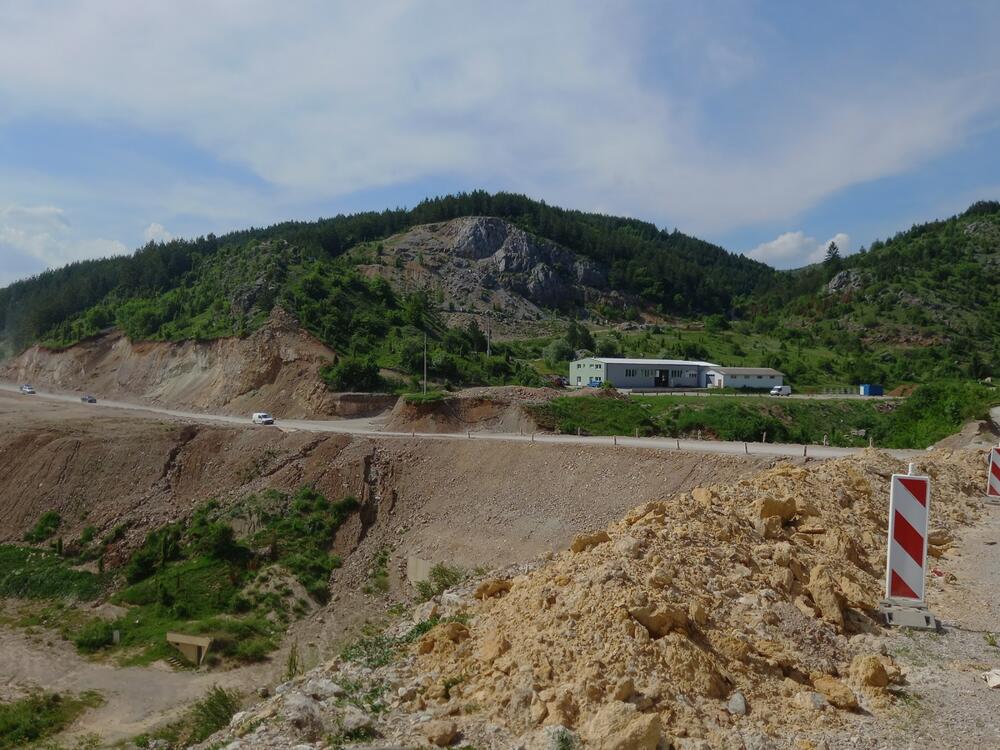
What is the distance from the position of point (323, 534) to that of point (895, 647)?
76.1 feet

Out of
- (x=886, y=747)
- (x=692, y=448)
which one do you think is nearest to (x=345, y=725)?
(x=886, y=747)

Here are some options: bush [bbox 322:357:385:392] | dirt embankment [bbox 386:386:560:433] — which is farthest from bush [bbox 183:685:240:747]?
bush [bbox 322:357:385:392]

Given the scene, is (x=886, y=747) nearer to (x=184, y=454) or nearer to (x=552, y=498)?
(x=552, y=498)

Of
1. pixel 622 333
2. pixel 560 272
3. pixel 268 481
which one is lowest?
pixel 268 481

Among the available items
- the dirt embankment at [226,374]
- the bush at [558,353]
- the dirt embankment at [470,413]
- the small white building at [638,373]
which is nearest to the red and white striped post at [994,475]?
the dirt embankment at [470,413]

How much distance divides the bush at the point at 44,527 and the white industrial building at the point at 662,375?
38657 mm

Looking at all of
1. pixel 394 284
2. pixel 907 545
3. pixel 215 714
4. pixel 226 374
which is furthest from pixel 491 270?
pixel 907 545

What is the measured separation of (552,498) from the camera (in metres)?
25.8

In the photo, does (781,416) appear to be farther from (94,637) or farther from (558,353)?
(94,637)

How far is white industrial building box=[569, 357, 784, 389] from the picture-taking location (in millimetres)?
57000

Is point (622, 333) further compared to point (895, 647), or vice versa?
point (622, 333)

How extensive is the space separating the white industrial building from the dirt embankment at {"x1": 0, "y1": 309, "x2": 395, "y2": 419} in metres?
19.4

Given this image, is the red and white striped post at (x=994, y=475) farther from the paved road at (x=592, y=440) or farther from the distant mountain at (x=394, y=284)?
the distant mountain at (x=394, y=284)

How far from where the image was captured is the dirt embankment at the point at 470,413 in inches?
1505
